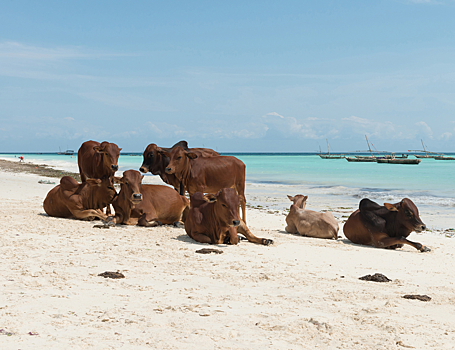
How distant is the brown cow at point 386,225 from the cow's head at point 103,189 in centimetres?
540

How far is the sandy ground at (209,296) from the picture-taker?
4.06 m

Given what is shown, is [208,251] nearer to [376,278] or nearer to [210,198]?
[210,198]

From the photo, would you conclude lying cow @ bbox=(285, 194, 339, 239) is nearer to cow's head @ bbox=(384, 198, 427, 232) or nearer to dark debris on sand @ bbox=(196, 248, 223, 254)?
cow's head @ bbox=(384, 198, 427, 232)

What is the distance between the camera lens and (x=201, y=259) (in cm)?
722

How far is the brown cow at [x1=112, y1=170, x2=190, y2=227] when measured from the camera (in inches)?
394

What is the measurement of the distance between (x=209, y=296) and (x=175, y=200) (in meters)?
5.47

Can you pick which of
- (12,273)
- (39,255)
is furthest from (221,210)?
(12,273)

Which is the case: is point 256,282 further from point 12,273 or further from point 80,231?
point 80,231

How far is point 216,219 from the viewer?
866 cm

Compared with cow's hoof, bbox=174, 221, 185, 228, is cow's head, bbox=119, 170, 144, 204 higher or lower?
higher

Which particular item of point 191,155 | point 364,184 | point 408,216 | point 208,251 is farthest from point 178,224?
point 364,184

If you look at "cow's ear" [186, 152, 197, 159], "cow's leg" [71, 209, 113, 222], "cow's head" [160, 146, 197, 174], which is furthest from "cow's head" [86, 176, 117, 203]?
"cow's ear" [186, 152, 197, 159]

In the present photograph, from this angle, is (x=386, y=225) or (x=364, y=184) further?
(x=364, y=184)

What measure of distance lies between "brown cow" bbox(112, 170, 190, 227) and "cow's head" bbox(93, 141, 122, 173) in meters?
0.63
